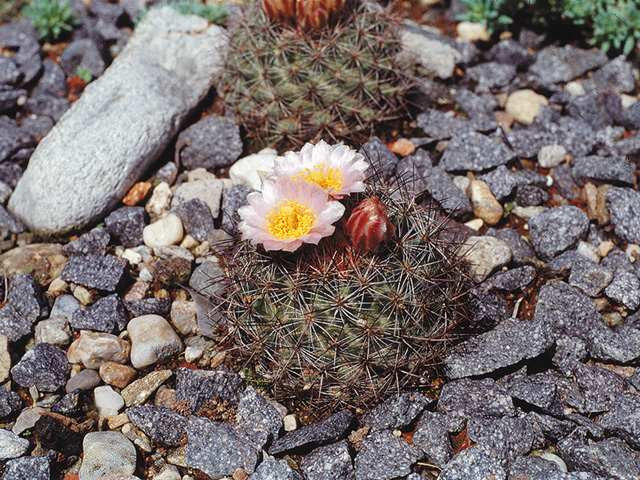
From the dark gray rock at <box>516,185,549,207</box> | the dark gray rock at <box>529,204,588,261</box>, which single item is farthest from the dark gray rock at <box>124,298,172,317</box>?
the dark gray rock at <box>516,185,549,207</box>

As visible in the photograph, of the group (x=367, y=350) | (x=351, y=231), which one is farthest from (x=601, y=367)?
(x=351, y=231)

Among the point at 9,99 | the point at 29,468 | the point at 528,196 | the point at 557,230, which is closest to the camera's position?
the point at 29,468

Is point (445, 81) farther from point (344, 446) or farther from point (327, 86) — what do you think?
point (344, 446)

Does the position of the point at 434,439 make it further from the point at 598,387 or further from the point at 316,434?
the point at 598,387

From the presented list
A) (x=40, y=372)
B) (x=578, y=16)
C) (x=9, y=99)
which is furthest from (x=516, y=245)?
(x=9, y=99)

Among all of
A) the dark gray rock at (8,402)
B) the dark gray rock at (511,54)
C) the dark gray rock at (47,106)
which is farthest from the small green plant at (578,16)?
the dark gray rock at (8,402)

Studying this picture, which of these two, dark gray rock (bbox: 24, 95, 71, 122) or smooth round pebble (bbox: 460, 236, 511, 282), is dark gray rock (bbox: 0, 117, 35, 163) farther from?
smooth round pebble (bbox: 460, 236, 511, 282)
